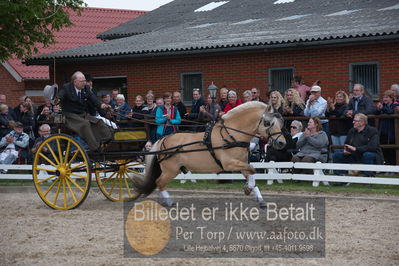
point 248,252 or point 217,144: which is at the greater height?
point 217,144

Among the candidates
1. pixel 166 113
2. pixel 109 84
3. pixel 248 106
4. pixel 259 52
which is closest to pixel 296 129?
pixel 166 113

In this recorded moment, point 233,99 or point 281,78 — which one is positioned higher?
point 281,78

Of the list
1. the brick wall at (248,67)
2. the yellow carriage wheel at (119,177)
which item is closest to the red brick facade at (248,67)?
the brick wall at (248,67)

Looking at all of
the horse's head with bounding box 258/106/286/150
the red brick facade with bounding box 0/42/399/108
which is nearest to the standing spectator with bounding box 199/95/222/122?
the horse's head with bounding box 258/106/286/150

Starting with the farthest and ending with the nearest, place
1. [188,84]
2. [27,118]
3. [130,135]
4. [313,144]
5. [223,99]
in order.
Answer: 1. [188,84]
2. [27,118]
3. [223,99]
4. [313,144]
5. [130,135]

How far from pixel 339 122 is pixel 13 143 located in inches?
320

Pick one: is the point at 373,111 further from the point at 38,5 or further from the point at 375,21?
the point at 38,5

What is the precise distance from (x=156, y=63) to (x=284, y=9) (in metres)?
5.50

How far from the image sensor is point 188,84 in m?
23.5

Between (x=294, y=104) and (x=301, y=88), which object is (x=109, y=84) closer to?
(x=301, y=88)

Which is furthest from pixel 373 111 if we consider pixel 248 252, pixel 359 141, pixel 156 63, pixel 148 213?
pixel 156 63

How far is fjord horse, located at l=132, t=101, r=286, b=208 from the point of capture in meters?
11.8

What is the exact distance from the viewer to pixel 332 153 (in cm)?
1600

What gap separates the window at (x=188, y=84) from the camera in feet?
76.1
